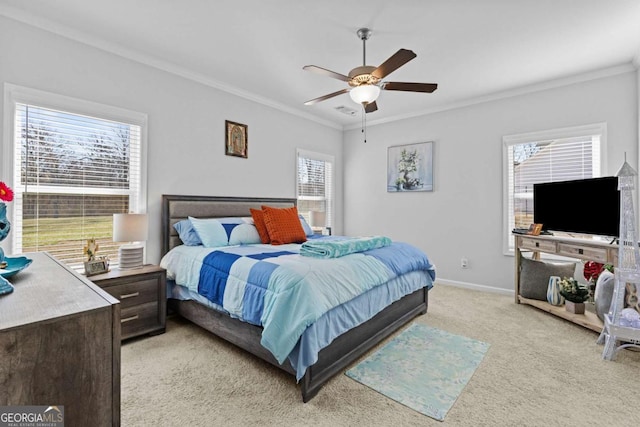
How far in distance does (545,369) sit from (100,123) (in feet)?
14.0

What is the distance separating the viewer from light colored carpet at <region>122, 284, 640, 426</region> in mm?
1704

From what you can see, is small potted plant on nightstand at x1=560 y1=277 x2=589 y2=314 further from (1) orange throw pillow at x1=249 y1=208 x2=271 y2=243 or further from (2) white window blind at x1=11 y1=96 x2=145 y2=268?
(2) white window blind at x1=11 y1=96 x2=145 y2=268

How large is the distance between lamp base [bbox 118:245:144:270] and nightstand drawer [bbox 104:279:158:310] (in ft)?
0.82

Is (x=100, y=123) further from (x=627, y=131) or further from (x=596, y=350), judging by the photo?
(x=627, y=131)

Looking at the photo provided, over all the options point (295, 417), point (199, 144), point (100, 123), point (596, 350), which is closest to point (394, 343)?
point (295, 417)

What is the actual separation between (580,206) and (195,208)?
410 cm

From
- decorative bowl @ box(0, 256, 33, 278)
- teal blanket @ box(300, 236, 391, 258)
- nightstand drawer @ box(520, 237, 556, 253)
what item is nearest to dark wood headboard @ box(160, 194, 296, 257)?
teal blanket @ box(300, 236, 391, 258)

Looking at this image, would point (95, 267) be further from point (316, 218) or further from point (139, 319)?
point (316, 218)

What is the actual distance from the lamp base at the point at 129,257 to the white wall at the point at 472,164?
3596mm

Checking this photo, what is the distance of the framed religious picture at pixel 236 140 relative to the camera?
387cm

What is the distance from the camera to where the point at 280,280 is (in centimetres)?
196

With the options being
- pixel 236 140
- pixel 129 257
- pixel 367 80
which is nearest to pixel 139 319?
pixel 129 257

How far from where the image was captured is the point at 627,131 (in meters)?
3.26

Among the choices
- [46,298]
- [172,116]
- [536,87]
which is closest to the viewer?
[46,298]
